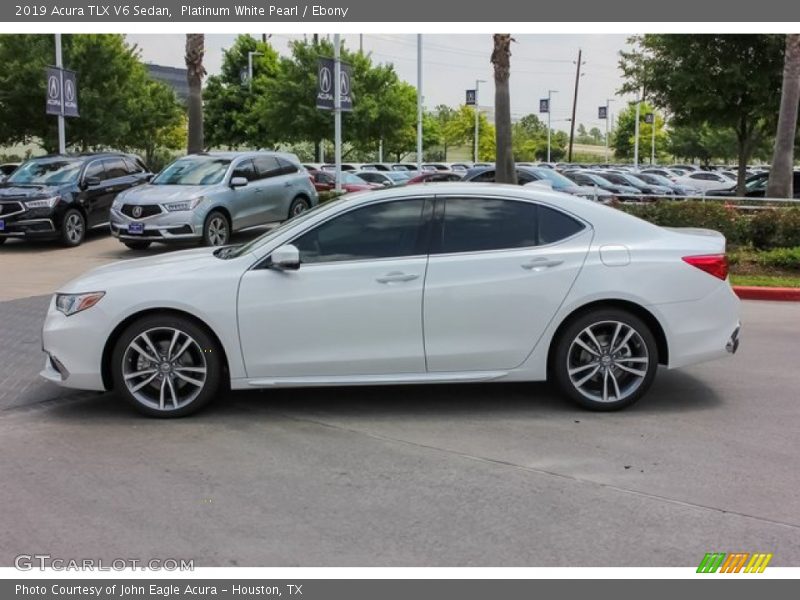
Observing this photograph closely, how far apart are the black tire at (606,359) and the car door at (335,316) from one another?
1.03 meters

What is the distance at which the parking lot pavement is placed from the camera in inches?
152

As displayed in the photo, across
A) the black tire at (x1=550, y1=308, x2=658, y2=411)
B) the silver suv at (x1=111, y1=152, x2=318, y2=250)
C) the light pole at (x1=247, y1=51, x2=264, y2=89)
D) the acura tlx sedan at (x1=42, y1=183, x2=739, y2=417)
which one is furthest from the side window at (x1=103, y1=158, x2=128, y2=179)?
the light pole at (x1=247, y1=51, x2=264, y2=89)

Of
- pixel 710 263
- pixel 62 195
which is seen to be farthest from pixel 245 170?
pixel 710 263

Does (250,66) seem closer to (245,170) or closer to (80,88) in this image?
(80,88)

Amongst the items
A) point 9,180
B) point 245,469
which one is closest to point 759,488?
point 245,469

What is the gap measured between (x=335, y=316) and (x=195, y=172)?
10654mm

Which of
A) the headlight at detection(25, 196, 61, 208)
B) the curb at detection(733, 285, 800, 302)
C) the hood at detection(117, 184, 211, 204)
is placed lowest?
the curb at detection(733, 285, 800, 302)

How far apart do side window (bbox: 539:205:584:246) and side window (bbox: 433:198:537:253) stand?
60 millimetres

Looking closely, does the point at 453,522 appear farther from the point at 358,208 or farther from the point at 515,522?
the point at 358,208

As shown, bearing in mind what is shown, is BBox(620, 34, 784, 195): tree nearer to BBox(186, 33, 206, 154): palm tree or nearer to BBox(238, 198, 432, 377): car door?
BBox(186, 33, 206, 154): palm tree

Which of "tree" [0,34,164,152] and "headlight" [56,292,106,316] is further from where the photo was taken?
"tree" [0,34,164,152]

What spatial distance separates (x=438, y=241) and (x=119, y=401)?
8.80ft

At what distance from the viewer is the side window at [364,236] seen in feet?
18.7

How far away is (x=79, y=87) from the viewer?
3194 centimetres
